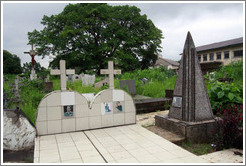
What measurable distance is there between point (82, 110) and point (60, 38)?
18573 millimetres

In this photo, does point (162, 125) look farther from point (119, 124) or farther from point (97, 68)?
point (97, 68)

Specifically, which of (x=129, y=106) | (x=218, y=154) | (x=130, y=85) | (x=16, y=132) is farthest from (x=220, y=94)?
(x=130, y=85)

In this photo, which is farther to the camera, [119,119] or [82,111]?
[119,119]

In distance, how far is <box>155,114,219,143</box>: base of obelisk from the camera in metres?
4.44

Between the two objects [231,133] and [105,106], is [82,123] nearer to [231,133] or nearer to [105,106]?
[105,106]

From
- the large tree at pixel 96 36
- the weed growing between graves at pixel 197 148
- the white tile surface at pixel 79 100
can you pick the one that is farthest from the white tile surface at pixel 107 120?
the large tree at pixel 96 36

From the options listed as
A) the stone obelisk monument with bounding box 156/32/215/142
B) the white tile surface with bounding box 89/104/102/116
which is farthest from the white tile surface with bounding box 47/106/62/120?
the stone obelisk monument with bounding box 156/32/215/142

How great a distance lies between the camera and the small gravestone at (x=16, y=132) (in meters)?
4.16

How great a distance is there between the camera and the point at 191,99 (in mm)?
4824

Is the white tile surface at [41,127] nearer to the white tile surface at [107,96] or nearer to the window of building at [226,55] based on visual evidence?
the white tile surface at [107,96]

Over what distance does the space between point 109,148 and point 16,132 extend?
6.62 feet

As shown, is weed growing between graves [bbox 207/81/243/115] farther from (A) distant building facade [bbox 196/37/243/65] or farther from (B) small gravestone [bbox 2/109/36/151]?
(A) distant building facade [bbox 196/37/243/65]

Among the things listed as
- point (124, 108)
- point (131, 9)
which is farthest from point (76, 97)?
point (131, 9)

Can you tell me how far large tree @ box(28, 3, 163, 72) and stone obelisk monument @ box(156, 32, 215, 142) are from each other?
1656 centimetres
